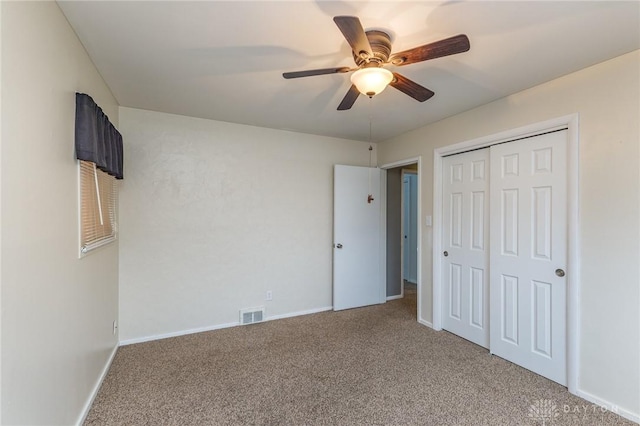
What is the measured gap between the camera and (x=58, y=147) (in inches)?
61.6

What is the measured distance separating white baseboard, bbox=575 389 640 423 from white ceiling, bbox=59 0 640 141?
238 centimetres

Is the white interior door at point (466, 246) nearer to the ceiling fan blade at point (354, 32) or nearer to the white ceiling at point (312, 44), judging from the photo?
the white ceiling at point (312, 44)

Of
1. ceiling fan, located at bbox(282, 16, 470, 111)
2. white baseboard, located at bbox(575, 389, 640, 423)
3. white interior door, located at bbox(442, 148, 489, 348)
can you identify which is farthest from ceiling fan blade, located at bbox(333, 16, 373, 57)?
white baseboard, located at bbox(575, 389, 640, 423)

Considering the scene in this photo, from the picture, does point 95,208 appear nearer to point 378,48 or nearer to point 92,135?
point 92,135

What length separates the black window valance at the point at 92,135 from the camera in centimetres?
176

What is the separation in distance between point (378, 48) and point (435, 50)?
0.38 metres

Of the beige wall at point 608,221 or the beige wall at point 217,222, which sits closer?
the beige wall at point 608,221

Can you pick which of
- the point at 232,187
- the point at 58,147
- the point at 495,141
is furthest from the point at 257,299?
the point at 495,141

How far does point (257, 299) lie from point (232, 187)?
1.40 metres

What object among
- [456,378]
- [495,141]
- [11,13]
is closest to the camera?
[11,13]

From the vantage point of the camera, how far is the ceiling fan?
1437 millimetres

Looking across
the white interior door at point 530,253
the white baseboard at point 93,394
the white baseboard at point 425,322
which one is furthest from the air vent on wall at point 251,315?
the white interior door at point 530,253

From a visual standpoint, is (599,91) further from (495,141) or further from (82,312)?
(82,312)

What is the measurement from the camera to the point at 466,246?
10.3ft
